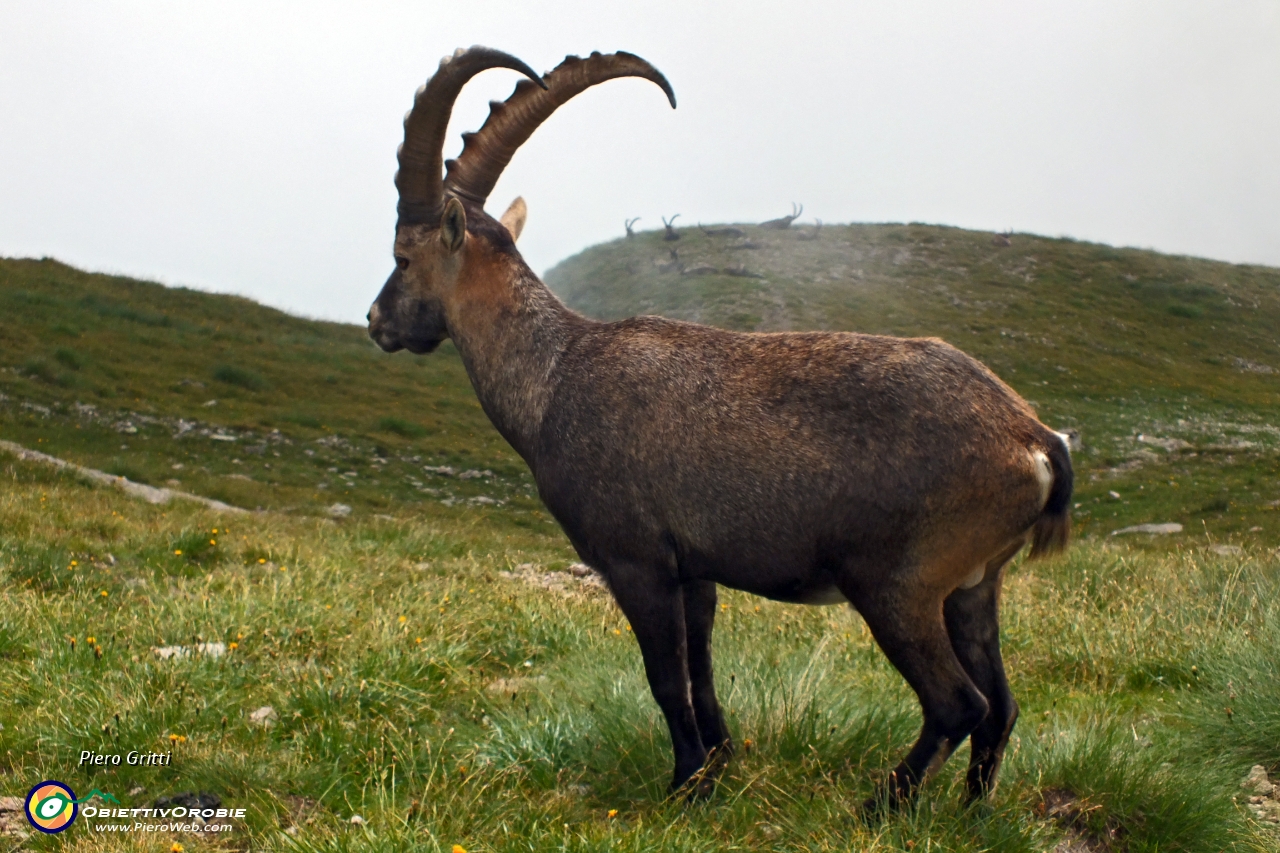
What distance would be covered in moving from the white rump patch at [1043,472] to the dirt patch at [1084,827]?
137 centimetres

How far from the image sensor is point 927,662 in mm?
4121

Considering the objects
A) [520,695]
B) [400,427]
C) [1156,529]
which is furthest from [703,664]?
[400,427]

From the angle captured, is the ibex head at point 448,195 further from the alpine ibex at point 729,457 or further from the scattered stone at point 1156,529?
the scattered stone at point 1156,529

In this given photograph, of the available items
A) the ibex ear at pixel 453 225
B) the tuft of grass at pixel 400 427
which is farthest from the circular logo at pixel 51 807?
the tuft of grass at pixel 400 427

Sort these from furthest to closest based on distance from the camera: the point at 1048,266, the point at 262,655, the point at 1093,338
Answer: the point at 1048,266
the point at 1093,338
the point at 262,655

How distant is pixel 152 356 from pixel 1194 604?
30.8 meters

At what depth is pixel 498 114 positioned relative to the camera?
18.5 ft

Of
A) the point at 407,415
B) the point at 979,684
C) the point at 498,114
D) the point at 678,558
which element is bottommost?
the point at 407,415

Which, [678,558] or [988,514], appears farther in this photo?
[678,558]

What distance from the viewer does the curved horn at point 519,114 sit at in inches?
215

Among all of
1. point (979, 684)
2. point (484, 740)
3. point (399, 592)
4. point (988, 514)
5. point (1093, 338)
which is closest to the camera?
point (988, 514)

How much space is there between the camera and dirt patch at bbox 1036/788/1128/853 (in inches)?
171

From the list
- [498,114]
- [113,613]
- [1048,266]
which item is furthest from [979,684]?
[1048,266]

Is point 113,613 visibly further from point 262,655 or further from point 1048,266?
point 1048,266
